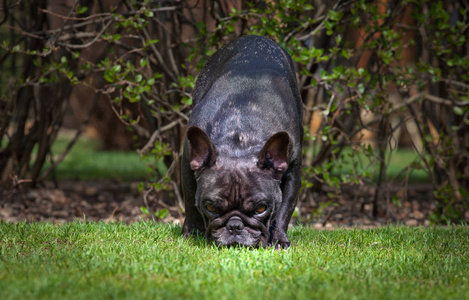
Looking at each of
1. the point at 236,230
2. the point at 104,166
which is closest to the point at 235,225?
the point at 236,230

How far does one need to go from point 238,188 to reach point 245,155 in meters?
0.33

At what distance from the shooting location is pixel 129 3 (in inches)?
307

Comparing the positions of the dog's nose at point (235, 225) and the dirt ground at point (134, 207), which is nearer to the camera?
the dog's nose at point (235, 225)

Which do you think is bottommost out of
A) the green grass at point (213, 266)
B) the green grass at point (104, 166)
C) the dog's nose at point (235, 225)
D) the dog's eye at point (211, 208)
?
the green grass at point (104, 166)

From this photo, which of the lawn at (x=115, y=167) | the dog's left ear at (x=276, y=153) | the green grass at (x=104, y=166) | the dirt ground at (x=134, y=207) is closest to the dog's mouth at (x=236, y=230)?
the dog's left ear at (x=276, y=153)

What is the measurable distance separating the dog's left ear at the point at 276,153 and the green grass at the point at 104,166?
6.36 m

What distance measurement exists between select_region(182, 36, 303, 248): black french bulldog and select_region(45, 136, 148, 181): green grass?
18.6ft

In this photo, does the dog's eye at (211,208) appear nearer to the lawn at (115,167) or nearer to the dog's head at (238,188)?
the dog's head at (238,188)

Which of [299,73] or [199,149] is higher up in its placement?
[299,73]

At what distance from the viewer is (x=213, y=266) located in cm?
449

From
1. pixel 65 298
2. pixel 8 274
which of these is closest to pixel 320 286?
pixel 65 298

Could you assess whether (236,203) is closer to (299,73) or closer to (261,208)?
(261,208)

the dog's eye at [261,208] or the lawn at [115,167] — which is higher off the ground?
the dog's eye at [261,208]

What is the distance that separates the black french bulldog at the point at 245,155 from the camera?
5.16 metres
